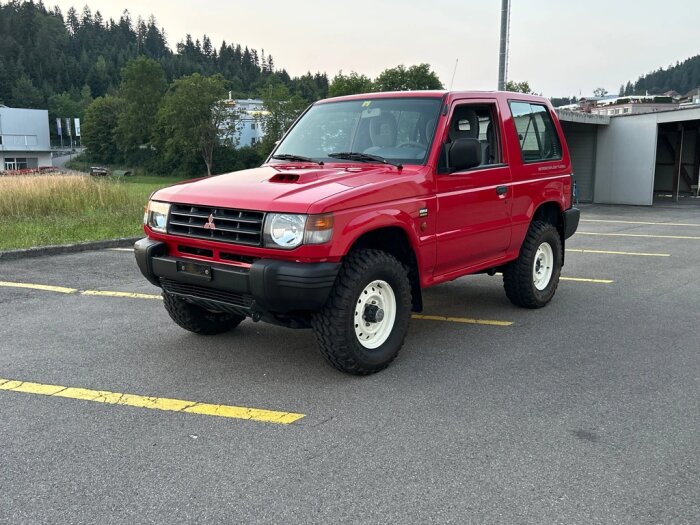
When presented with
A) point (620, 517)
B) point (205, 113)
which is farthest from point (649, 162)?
point (205, 113)

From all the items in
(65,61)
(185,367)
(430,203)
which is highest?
(65,61)

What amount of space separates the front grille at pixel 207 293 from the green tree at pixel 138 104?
331 feet

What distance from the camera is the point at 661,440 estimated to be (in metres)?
3.61

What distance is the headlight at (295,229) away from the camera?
13.3ft

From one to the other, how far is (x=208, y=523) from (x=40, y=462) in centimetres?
112

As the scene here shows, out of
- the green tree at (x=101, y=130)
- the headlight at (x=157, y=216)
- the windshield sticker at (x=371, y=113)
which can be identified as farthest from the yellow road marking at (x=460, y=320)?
the green tree at (x=101, y=130)

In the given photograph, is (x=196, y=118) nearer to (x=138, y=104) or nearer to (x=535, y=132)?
(x=138, y=104)

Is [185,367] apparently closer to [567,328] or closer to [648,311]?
[567,328]

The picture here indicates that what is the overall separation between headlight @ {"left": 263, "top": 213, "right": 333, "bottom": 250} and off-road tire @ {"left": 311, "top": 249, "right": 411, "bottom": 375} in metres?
0.39

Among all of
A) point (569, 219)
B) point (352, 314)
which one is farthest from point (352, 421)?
point (569, 219)

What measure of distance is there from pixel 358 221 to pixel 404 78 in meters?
81.4

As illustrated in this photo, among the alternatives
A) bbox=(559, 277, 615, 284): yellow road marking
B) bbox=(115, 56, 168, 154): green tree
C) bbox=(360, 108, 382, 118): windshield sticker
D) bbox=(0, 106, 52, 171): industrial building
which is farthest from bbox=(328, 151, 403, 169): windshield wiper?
bbox=(115, 56, 168, 154): green tree

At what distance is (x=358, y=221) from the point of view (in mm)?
4309

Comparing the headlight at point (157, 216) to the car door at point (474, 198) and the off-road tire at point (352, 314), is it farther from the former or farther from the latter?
the car door at point (474, 198)
